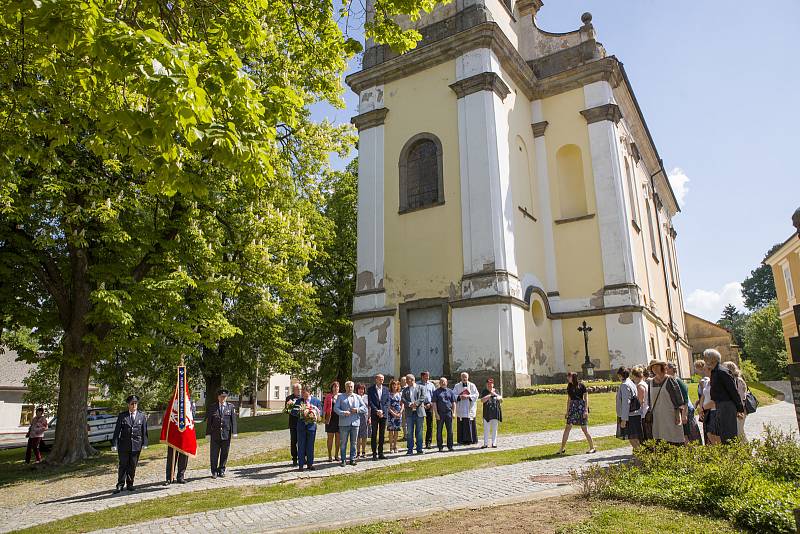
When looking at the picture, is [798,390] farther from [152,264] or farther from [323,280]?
[323,280]

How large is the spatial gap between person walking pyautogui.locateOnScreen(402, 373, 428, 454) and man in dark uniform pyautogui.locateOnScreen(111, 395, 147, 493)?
208 inches

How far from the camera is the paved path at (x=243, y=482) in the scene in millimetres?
7965

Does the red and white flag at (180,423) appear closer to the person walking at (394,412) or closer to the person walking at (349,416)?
the person walking at (349,416)

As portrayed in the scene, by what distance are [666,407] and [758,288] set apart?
9504 cm

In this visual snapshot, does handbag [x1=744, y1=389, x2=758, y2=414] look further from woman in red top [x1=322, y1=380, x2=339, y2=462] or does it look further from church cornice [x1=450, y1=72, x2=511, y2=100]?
church cornice [x1=450, y1=72, x2=511, y2=100]

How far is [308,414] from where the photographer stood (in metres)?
11.1

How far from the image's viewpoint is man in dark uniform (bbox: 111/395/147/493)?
10.3 meters

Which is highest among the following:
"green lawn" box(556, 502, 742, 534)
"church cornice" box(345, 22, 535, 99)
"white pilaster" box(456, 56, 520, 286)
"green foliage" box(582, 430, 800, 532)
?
"church cornice" box(345, 22, 535, 99)

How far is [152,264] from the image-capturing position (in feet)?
47.1

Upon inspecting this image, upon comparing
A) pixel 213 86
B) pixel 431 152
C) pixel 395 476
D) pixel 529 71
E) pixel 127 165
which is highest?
pixel 529 71

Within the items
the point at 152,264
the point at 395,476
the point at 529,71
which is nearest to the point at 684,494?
the point at 395,476

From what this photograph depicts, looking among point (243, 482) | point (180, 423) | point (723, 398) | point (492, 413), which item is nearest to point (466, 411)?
point (492, 413)

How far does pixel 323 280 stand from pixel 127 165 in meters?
16.3

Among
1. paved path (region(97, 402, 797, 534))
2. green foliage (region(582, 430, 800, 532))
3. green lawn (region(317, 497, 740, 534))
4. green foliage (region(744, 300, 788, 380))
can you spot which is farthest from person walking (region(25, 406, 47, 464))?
green foliage (region(744, 300, 788, 380))
